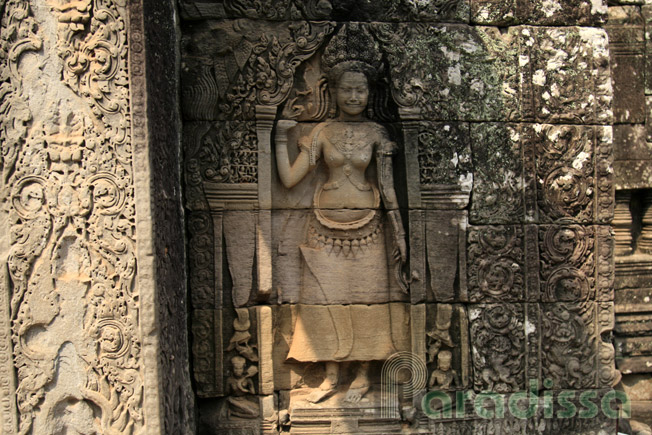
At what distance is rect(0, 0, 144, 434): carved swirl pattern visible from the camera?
3895 millimetres

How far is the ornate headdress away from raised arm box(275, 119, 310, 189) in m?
0.50

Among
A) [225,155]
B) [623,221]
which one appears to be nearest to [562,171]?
[623,221]

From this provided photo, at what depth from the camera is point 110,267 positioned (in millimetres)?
3926

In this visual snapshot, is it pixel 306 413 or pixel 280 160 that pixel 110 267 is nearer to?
pixel 280 160

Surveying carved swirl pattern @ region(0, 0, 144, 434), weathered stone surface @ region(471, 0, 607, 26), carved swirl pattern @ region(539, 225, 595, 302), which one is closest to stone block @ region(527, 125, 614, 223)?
carved swirl pattern @ region(539, 225, 595, 302)

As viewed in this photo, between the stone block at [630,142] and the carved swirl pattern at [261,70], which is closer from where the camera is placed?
the carved swirl pattern at [261,70]

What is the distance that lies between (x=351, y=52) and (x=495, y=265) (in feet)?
6.04

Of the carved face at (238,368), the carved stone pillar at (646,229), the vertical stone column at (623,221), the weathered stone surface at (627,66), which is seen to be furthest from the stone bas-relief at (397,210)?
the carved stone pillar at (646,229)

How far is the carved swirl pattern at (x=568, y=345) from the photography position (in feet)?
16.6

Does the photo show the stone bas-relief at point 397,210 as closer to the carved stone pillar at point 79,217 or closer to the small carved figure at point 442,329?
the small carved figure at point 442,329

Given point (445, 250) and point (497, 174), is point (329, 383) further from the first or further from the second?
point (497, 174)

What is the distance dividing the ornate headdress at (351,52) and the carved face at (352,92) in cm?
4

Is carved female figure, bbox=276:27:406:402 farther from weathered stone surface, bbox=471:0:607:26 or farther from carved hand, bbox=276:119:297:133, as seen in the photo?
weathered stone surface, bbox=471:0:607:26

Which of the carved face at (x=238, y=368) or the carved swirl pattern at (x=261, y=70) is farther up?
the carved swirl pattern at (x=261, y=70)
